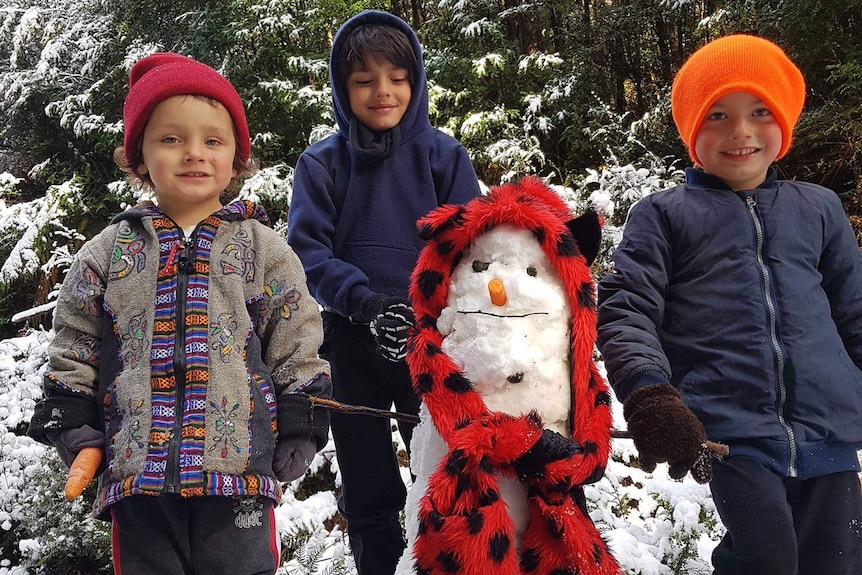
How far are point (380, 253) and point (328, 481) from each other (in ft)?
5.86

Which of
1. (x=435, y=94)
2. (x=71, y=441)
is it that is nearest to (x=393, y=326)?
(x=71, y=441)

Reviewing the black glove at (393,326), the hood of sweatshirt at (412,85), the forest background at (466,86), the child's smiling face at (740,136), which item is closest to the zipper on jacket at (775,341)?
the child's smiling face at (740,136)

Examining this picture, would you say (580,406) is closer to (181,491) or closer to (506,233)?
(506,233)

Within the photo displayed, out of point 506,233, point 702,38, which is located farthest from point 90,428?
point 702,38

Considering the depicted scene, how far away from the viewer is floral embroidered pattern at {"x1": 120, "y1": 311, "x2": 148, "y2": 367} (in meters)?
1.53

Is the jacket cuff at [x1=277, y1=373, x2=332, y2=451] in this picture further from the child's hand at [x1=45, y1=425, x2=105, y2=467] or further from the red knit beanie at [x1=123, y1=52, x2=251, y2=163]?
the red knit beanie at [x1=123, y1=52, x2=251, y2=163]

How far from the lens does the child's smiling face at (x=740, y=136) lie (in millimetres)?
1815

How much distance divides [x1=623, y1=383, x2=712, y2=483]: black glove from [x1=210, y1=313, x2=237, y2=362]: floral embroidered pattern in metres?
0.94

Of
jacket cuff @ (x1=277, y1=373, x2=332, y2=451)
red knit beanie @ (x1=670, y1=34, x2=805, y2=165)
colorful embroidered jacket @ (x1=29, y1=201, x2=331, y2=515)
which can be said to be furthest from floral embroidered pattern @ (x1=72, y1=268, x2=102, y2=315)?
red knit beanie @ (x1=670, y1=34, x2=805, y2=165)

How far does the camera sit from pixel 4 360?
375 cm

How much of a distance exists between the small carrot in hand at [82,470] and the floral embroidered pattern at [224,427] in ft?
0.85

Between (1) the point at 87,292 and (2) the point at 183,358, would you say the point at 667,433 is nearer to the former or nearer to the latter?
(2) the point at 183,358

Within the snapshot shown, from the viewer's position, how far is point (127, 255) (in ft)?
5.27

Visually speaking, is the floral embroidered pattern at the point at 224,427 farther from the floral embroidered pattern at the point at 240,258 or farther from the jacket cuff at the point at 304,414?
the floral embroidered pattern at the point at 240,258
